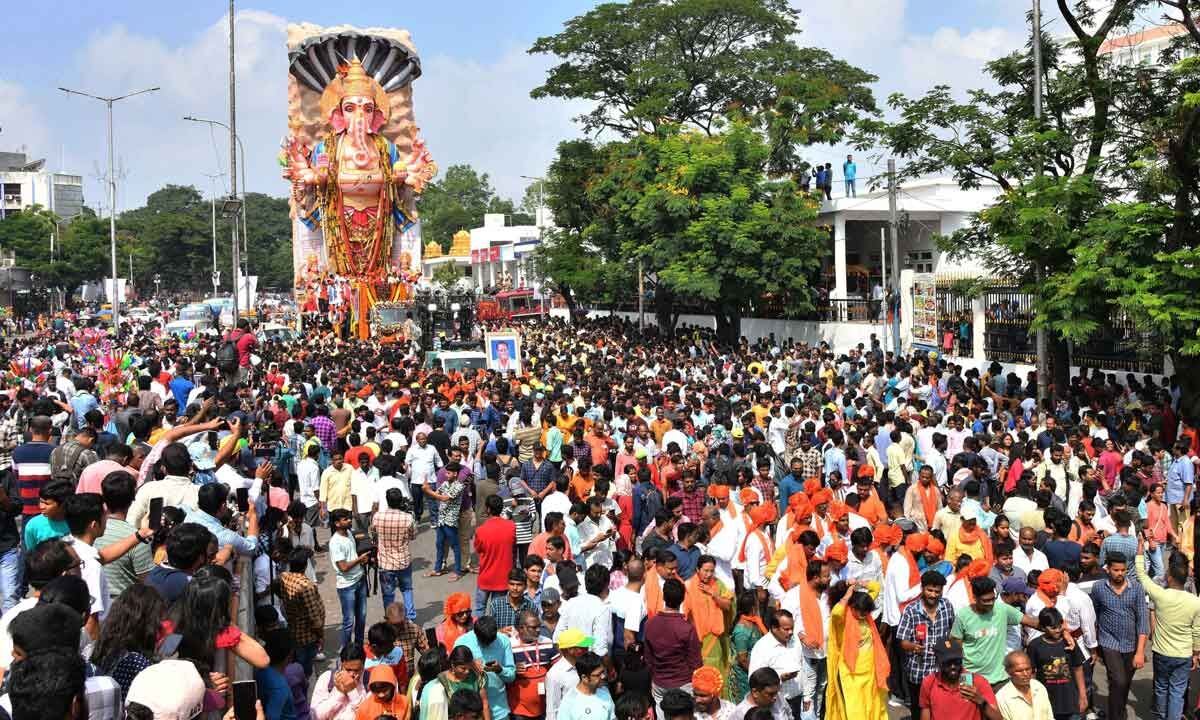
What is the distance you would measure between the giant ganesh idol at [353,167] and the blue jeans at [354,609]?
31727mm

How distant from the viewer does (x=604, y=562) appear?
8.53 meters

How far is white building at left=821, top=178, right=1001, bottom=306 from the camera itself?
2861cm

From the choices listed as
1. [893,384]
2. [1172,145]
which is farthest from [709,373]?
[1172,145]

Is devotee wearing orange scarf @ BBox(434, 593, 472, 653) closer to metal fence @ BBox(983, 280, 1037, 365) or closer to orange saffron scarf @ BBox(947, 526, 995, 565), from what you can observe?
orange saffron scarf @ BBox(947, 526, 995, 565)

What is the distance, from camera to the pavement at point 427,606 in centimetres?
780

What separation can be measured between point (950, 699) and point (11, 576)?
6.29 metres

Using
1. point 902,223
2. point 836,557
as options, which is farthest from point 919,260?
point 836,557

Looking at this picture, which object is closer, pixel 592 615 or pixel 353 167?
pixel 592 615

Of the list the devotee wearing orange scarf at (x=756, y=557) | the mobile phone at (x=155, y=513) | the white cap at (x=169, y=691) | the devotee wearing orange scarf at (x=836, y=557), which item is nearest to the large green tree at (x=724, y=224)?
the devotee wearing orange scarf at (x=756, y=557)

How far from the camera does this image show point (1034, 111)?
16734 mm

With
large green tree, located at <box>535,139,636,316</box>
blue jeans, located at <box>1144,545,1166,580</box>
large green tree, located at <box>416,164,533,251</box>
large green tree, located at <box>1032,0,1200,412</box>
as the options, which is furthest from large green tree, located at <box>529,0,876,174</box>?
large green tree, located at <box>416,164,533,251</box>

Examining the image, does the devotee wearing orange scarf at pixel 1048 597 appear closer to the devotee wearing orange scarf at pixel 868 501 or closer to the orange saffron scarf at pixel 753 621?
the orange saffron scarf at pixel 753 621

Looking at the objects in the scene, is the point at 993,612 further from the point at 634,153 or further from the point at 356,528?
the point at 634,153

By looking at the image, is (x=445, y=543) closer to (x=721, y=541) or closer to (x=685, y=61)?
(x=721, y=541)
